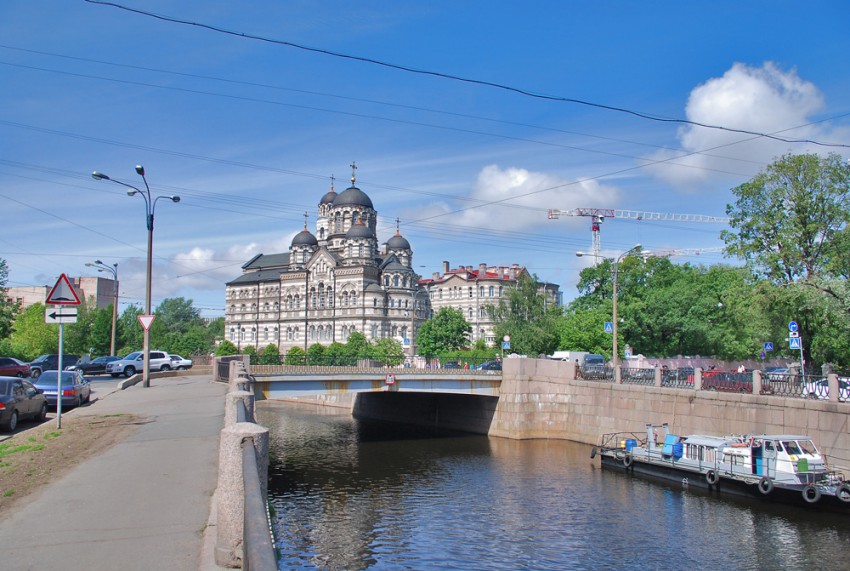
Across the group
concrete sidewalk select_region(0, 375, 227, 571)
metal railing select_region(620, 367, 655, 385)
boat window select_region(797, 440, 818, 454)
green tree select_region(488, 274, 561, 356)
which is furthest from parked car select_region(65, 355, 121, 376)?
boat window select_region(797, 440, 818, 454)

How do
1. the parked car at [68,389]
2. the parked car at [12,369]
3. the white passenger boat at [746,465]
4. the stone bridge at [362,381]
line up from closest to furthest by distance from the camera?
1. the white passenger boat at [746,465]
2. the parked car at [68,389]
3. the stone bridge at [362,381]
4. the parked car at [12,369]

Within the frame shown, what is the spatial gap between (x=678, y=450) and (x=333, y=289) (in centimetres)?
7870

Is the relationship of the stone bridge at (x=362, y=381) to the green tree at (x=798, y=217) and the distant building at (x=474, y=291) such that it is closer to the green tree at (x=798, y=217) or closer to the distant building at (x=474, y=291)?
the green tree at (x=798, y=217)

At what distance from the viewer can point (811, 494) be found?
2498 cm

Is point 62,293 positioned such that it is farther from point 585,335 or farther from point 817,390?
point 585,335

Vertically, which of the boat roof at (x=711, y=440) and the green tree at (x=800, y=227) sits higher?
the green tree at (x=800, y=227)

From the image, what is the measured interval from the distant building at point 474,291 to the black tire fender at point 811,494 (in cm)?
8247

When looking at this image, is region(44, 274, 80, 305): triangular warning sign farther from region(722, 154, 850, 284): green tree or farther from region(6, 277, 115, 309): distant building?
region(6, 277, 115, 309): distant building

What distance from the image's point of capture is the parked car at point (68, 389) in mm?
28016

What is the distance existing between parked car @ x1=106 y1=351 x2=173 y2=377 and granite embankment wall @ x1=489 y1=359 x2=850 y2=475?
2531cm

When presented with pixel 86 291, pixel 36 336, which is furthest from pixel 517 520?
pixel 86 291

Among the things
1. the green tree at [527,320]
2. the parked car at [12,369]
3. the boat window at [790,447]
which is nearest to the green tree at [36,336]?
the parked car at [12,369]

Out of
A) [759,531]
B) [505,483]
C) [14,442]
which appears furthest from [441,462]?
[14,442]

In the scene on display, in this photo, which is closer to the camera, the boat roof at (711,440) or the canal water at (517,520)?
the canal water at (517,520)
